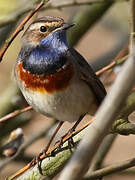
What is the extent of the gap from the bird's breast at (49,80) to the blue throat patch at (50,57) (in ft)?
0.13

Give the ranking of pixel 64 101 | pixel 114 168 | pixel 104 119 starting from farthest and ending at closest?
pixel 64 101, pixel 114 168, pixel 104 119

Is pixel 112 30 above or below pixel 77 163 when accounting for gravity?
below

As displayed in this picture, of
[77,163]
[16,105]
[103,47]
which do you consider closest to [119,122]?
[77,163]

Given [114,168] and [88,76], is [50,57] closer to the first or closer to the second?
[88,76]

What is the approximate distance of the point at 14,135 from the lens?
13.5 feet

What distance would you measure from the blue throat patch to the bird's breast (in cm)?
4

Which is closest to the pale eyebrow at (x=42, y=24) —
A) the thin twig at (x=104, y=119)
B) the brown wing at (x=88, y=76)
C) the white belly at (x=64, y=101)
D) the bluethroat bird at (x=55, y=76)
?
the bluethroat bird at (x=55, y=76)

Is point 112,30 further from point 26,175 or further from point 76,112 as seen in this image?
point 26,175

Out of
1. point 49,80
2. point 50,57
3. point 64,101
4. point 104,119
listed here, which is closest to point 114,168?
point 64,101

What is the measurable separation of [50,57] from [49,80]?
0.23 meters

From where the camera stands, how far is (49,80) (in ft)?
13.0

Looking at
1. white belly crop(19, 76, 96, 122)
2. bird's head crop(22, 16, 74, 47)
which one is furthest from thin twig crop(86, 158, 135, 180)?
bird's head crop(22, 16, 74, 47)

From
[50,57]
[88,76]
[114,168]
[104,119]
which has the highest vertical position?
[104,119]

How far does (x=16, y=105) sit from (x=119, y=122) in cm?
215
